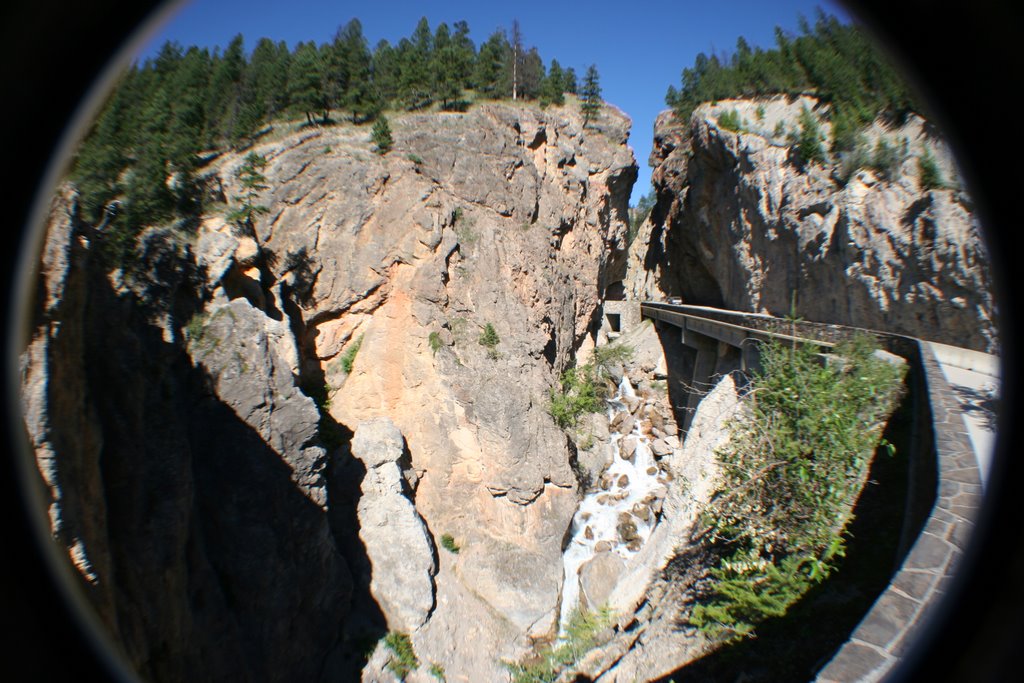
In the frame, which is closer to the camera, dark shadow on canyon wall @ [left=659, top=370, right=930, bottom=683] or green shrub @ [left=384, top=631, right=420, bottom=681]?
dark shadow on canyon wall @ [left=659, top=370, right=930, bottom=683]

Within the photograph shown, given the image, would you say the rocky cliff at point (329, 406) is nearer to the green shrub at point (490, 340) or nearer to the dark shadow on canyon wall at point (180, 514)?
the dark shadow on canyon wall at point (180, 514)

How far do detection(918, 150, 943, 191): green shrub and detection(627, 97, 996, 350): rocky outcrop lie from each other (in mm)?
203

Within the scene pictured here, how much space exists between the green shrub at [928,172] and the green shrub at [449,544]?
60.5ft

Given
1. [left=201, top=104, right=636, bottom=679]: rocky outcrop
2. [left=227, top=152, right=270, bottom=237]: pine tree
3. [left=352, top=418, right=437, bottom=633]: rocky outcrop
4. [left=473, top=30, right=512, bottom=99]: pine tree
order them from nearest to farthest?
[left=352, top=418, right=437, bottom=633]: rocky outcrop → [left=201, top=104, right=636, bottom=679]: rocky outcrop → [left=227, top=152, right=270, bottom=237]: pine tree → [left=473, top=30, right=512, bottom=99]: pine tree

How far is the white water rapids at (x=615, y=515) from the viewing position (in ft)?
43.6

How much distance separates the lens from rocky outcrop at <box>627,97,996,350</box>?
12195mm

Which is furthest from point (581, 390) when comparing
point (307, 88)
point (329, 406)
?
point (307, 88)

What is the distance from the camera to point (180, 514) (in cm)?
595

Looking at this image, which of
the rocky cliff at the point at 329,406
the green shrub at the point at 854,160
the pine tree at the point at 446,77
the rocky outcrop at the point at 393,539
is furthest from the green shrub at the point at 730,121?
the rocky outcrop at the point at 393,539

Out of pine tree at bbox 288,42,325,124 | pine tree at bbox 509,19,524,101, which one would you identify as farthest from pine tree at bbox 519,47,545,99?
pine tree at bbox 288,42,325,124

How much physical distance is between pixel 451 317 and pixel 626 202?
1644cm

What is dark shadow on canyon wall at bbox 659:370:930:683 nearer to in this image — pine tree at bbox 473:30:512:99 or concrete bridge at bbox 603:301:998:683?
concrete bridge at bbox 603:301:998:683

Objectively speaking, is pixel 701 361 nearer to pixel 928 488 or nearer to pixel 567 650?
pixel 567 650

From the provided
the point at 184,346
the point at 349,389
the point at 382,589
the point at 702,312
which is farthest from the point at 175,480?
the point at 702,312
